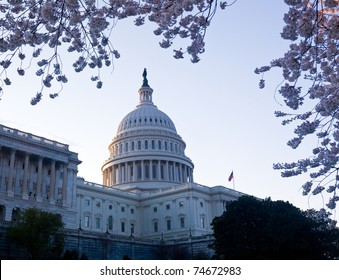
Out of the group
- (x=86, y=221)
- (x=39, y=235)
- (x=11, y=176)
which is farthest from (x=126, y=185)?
(x=39, y=235)

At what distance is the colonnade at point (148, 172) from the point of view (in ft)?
375

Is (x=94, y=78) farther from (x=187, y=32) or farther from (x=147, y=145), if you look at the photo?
(x=147, y=145)

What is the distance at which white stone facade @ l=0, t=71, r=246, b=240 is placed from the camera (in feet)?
233

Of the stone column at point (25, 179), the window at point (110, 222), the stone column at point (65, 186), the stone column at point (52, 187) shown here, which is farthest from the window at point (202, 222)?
the stone column at point (25, 179)

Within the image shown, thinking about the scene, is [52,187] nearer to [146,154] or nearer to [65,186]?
[65,186]

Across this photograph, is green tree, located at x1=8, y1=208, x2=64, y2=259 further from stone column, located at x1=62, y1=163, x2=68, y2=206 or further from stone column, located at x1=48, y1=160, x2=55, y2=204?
stone column, located at x1=62, y1=163, x2=68, y2=206

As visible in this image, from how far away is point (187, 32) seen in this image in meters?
12.7

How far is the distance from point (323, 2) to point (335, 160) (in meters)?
6.59

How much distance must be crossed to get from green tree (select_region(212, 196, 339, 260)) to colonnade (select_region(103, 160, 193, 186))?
6213cm

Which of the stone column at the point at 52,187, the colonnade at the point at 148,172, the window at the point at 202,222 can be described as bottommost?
the window at the point at 202,222

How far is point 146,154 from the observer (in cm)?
11575

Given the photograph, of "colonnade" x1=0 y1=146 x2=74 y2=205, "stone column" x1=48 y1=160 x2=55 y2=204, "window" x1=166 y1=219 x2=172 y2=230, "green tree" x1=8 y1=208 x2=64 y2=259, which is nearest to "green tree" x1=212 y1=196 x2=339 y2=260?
"green tree" x1=8 y1=208 x2=64 y2=259

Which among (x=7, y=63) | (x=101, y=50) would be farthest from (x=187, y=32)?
(x=7, y=63)

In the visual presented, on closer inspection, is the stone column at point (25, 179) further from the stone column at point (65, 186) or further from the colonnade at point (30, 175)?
the stone column at point (65, 186)
